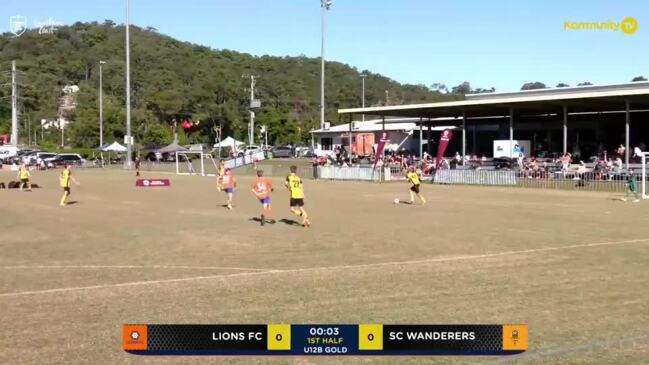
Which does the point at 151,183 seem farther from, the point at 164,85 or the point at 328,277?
the point at 164,85

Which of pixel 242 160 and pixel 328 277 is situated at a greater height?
pixel 242 160

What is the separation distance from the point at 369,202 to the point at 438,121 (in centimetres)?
3904

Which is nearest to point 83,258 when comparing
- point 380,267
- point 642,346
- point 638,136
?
point 380,267

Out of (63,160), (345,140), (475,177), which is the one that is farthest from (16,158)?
(475,177)

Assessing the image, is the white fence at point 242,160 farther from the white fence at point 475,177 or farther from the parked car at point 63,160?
the white fence at point 475,177

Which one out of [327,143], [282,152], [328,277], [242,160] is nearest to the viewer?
[328,277]

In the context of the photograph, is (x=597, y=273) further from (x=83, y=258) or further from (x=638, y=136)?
(x=638, y=136)

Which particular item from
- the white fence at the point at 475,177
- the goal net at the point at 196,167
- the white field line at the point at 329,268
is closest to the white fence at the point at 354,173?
the white fence at the point at 475,177

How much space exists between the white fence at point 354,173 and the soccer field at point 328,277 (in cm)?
2281

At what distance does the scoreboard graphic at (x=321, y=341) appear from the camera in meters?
5.96

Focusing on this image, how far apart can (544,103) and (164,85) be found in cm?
8714

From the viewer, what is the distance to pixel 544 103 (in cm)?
4256

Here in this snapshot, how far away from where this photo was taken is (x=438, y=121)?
64.8m

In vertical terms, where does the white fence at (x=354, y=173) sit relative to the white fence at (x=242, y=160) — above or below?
below
